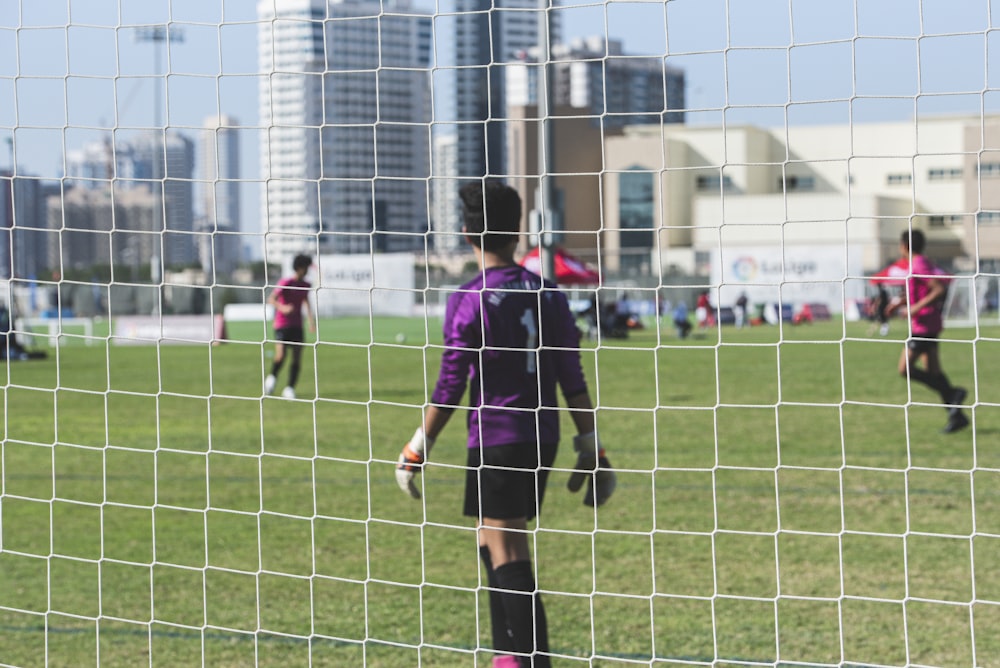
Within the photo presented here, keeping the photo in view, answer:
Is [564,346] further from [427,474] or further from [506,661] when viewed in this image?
[427,474]

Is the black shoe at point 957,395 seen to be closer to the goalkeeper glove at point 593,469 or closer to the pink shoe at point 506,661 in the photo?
the goalkeeper glove at point 593,469

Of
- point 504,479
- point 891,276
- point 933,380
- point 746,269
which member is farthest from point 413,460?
point 746,269

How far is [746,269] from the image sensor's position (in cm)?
4000

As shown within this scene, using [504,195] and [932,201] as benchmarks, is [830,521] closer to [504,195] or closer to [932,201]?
[504,195]

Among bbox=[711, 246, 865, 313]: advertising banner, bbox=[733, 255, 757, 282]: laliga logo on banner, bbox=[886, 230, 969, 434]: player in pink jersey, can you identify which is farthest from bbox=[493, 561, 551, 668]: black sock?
bbox=[733, 255, 757, 282]: laliga logo on banner

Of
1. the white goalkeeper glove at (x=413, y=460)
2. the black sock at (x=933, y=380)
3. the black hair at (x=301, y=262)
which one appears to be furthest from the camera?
the black hair at (x=301, y=262)

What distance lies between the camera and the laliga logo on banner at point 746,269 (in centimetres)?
3975

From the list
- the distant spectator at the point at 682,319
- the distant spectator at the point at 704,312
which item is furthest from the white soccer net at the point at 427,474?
the distant spectator at the point at 704,312

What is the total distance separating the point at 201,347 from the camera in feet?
97.8

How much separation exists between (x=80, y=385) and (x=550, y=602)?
1400 centimetres

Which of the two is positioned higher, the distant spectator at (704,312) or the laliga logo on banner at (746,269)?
the laliga logo on banner at (746,269)

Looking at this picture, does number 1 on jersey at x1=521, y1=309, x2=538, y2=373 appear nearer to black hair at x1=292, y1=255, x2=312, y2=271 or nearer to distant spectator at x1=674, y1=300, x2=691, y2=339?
black hair at x1=292, y1=255, x2=312, y2=271

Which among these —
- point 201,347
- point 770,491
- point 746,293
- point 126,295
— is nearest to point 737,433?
point 770,491

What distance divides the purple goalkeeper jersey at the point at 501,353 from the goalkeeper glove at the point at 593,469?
14 centimetres
